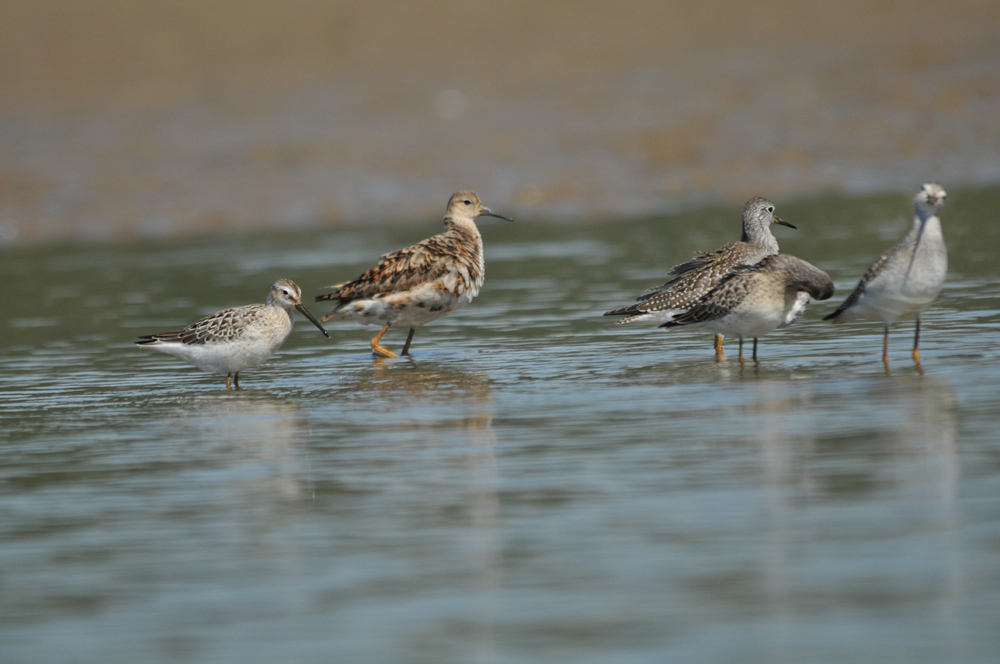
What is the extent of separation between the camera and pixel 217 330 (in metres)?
12.6

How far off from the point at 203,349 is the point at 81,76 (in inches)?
1171

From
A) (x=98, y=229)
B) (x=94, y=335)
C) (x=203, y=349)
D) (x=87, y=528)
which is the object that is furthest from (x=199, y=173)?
(x=87, y=528)

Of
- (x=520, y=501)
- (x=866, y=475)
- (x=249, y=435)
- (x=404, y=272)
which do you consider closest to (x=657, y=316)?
(x=404, y=272)

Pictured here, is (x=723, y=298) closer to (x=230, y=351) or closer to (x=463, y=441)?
(x=463, y=441)

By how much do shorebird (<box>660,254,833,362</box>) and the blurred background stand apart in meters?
14.2

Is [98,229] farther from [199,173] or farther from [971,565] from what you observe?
[971,565]

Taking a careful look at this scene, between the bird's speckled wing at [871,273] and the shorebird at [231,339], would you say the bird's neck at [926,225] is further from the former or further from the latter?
the shorebird at [231,339]

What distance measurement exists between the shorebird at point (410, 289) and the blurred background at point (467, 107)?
40.1 feet

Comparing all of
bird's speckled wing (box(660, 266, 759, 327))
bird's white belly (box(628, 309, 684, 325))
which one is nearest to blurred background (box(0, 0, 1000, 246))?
bird's white belly (box(628, 309, 684, 325))

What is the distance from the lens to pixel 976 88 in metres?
32.4

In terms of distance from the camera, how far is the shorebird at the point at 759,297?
12.2m

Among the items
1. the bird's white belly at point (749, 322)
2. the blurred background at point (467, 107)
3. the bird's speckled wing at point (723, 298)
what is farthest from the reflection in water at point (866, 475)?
the blurred background at point (467, 107)

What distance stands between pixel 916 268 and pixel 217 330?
584 cm

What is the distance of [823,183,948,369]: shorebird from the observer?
11.2 m
